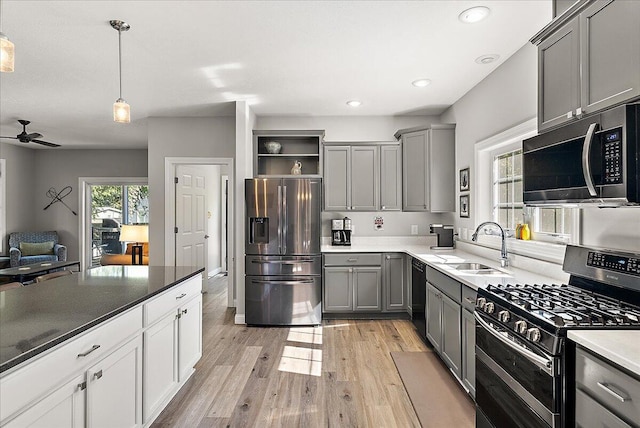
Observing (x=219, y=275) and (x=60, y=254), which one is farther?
(x=219, y=275)

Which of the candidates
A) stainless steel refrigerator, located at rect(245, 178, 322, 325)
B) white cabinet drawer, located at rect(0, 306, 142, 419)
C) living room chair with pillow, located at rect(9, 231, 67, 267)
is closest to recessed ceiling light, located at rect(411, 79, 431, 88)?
stainless steel refrigerator, located at rect(245, 178, 322, 325)

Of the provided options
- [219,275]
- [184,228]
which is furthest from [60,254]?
[184,228]

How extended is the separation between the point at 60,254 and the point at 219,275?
9.51 feet

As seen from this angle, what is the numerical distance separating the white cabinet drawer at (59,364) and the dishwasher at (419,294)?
2.59 metres

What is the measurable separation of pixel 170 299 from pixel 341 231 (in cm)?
277

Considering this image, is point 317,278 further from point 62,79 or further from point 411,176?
point 62,79

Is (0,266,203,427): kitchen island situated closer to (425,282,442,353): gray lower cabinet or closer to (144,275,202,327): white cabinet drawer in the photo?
(144,275,202,327): white cabinet drawer

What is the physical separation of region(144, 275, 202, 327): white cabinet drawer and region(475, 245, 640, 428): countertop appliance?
1.80 m

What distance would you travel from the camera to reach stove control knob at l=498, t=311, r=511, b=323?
1667 millimetres

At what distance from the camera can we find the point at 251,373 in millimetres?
2986

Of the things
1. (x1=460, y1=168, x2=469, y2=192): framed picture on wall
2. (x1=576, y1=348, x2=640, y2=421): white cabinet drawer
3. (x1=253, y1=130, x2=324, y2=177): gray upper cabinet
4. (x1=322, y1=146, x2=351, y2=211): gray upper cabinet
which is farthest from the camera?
(x1=253, y1=130, x2=324, y2=177): gray upper cabinet

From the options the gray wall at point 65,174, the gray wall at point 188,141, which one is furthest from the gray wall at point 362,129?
the gray wall at point 65,174

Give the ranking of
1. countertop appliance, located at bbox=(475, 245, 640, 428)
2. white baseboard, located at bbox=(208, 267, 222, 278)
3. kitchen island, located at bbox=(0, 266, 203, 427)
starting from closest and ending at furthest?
kitchen island, located at bbox=(0, 266, 203, 427), countertop appliance, located at bbox=(475, 245, 640, 428), white baseboard, located at bbox=(208, 267, 222, 278)

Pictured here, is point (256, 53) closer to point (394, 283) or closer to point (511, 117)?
point (511, 117)
